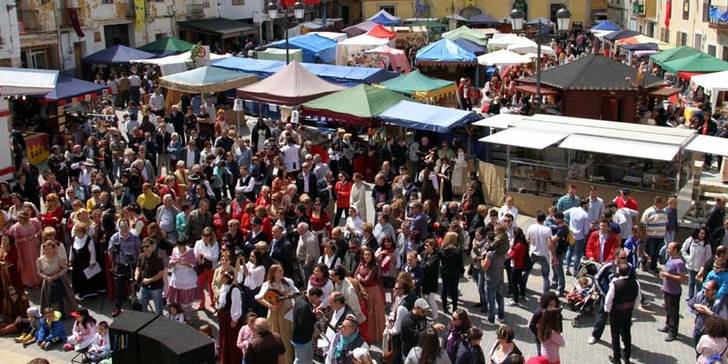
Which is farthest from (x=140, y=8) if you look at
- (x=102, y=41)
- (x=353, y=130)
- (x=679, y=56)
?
(x=679, y=56)

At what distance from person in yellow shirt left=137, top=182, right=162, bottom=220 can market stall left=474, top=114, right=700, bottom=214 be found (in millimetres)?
5993

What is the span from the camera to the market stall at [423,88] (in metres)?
20.2

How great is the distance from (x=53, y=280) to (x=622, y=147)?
Answer: 9.23 meters

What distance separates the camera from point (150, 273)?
32.1ft

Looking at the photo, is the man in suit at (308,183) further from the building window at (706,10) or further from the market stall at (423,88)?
the building window at (706,10)

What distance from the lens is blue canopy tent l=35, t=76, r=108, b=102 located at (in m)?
19.6

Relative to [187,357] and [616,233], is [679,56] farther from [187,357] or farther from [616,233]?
[187,357]

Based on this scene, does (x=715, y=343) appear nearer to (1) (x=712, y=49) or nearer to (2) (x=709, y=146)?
(2) (x=709, y=146)

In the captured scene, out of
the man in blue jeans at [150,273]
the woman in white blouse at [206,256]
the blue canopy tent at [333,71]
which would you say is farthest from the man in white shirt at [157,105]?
the man in blue jeans at [150,273]

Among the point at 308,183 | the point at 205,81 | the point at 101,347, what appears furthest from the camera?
the point at 205,81

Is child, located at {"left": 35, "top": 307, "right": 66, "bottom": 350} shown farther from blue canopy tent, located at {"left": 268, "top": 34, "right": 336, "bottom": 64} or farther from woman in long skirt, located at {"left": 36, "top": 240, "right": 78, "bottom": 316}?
blue canopy tent, located at {"left": 268, "top": 34, "right": 336, "bottom": 64}

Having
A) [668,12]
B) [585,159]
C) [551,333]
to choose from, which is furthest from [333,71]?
[668,12]

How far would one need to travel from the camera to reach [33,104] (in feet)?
69.7

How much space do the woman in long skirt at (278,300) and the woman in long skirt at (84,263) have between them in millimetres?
3566
